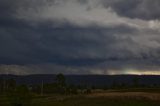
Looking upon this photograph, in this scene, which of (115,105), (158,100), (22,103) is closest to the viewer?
(22,103)

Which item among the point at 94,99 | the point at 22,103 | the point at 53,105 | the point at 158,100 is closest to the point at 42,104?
the point at 53,105

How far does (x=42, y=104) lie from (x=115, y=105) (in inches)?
709

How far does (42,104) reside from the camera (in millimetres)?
104375

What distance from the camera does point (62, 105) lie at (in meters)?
101

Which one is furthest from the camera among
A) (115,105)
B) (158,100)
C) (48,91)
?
(48,91)

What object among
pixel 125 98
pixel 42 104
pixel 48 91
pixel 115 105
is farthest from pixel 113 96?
pixel 48 91

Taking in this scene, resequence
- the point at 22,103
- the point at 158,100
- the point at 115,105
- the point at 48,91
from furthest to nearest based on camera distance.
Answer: the point at 48,91
the point at 158,100
the point at 115,105
the point at 22,103

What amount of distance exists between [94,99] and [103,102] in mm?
4627

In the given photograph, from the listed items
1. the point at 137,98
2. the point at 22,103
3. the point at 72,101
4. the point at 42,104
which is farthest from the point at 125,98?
the point at 22,103

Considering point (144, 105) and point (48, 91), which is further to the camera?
point (48, 91)

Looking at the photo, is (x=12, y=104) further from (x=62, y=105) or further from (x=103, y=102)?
(x=103, y=102)

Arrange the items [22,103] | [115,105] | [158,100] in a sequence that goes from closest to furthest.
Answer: [22,103], [115,105], [158,100]

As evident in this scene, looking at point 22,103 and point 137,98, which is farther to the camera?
point 137,98

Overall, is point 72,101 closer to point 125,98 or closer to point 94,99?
point 94,99
